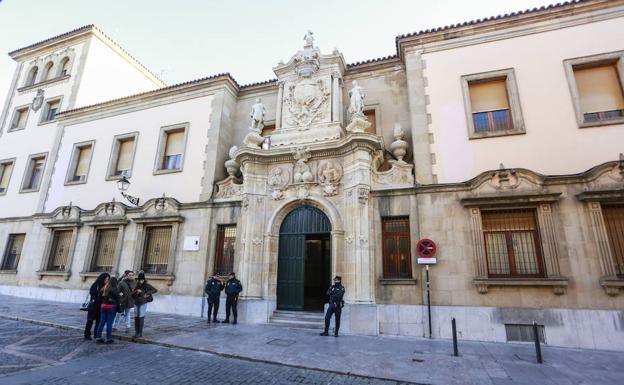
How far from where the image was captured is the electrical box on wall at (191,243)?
12620 mm

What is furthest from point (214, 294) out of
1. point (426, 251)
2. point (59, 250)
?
point (59, 250)

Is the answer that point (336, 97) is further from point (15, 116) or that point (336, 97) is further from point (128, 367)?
point (15, 116)

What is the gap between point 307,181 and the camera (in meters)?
11.5

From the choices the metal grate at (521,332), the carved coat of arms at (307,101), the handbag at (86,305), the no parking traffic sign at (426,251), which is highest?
the carved coat of arms at (307,101)

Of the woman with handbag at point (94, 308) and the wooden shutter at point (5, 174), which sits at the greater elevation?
the wooden shutter at point (5, 174)

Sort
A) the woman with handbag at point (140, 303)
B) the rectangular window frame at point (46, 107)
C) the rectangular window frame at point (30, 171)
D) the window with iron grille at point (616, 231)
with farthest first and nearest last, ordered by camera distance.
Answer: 1. the rectangular window frame at point (46, 107)
2. the rectangular window frame at point (30, 171)
3. the window with iron grille at point (616, 231)
4. the woman with handbag at point (140, 303)

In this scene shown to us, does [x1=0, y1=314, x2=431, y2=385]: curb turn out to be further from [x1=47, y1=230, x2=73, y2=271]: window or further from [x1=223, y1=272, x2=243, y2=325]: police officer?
[x1=47, y1=230, x2=73, y2=271]: window

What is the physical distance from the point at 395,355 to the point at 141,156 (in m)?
13.8

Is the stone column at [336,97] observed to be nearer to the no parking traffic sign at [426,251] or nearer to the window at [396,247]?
the window at [396,247]

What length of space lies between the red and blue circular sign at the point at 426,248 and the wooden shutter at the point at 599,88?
634 centimetres

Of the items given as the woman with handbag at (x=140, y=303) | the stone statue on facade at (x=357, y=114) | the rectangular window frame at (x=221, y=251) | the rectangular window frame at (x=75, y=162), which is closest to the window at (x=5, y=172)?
the rectangular window frame at (x=75, y=162)

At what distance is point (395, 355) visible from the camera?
23.4ft

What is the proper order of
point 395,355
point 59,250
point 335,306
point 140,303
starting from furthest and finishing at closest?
point 59,250, point 335,306, point 140,303, point 395,355

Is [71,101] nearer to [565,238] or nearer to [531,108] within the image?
[531,108]
